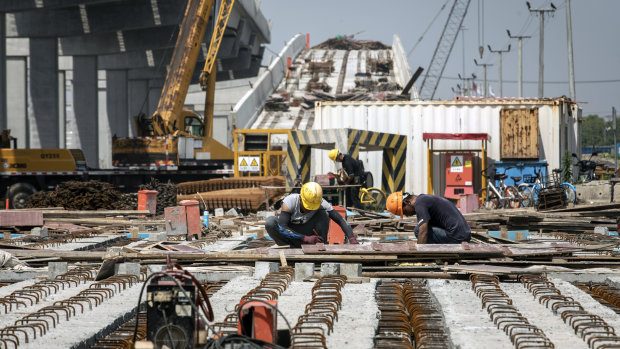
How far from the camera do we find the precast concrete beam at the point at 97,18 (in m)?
42.1

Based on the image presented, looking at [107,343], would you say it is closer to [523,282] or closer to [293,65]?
[523,282]

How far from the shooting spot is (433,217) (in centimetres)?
1084

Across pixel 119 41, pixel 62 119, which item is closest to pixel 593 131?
pixel 62 119

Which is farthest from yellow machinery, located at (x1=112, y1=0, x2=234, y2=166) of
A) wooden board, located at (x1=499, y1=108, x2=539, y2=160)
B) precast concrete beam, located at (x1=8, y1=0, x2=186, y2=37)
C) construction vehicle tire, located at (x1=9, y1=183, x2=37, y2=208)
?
wooden board, located at (x1=499, y1=108, x2=539, y2=160)

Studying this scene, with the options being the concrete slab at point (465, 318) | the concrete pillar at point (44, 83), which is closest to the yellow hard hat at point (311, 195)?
the concrete slab at point (465, 318)

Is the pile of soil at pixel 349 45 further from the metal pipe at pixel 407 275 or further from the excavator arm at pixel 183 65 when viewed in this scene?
the metal pipe at pixel 407 275

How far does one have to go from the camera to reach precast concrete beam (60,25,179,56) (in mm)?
47938

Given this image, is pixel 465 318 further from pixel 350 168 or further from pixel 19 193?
pixel 19 193

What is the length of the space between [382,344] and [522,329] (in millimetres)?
1060

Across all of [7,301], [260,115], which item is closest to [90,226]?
[7,301]

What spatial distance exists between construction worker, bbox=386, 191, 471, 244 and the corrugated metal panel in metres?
14.9

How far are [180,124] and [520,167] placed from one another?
14738 millimetres

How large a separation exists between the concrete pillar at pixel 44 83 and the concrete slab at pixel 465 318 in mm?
37398

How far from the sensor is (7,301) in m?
7.67
